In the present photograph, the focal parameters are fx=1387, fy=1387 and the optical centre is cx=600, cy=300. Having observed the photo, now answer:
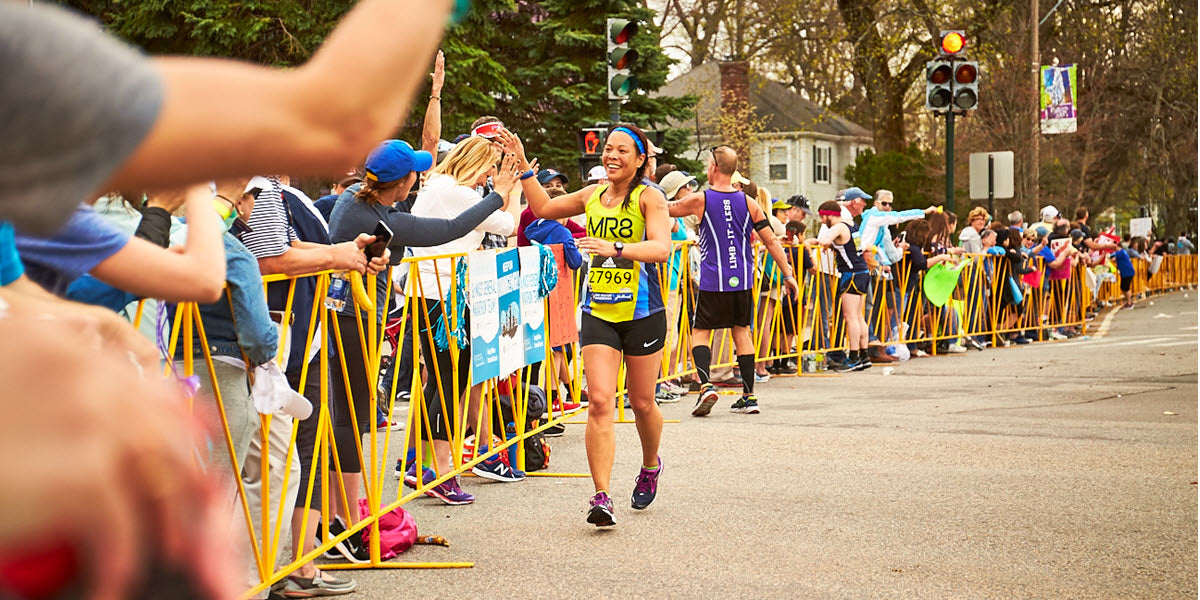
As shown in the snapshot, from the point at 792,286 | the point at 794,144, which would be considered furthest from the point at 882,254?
the point at 794,144

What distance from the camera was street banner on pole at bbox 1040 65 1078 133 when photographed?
103 ft

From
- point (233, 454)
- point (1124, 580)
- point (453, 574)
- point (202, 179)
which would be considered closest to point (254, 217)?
point (233, 454)

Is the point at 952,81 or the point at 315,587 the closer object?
the point at 315,587

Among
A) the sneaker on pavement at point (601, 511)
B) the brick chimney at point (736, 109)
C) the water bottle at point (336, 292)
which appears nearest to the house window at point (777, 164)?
the brick chimney at point (736, 109)

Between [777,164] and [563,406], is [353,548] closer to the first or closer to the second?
[563,406]

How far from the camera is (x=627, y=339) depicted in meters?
7.38

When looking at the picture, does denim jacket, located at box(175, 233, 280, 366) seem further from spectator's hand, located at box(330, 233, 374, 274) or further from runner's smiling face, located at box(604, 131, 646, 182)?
runner's smiling face, located at box(604, 131, 646, 182)

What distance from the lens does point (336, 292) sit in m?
5.80

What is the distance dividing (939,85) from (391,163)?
1481 cm

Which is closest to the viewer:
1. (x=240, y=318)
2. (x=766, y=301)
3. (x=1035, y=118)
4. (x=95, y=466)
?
(x=95, y=466)

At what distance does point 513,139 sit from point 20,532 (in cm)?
619

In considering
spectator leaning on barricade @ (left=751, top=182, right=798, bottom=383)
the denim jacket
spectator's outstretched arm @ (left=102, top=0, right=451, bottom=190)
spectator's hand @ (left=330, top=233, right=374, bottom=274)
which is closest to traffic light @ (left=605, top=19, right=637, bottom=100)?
spectator leaning on barricade @ (left=751, top=182, right=798, bottom=383)

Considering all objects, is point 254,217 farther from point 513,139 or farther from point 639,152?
point 639,152

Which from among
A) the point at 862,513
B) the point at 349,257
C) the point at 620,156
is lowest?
the point at 862,513
